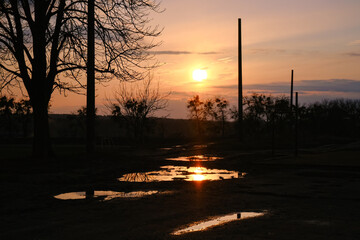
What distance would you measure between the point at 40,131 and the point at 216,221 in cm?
1562

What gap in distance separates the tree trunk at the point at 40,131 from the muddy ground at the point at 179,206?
4.18 m

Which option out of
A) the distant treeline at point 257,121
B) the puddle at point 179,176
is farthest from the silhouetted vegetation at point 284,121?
the puddle at point 179,176

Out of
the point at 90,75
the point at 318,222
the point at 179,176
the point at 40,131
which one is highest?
the point at 90,75

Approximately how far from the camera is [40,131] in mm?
21797

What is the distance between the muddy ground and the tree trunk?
418cm

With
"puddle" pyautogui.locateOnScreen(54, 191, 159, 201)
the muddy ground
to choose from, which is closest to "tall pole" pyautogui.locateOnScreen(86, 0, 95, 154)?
the muddy ground

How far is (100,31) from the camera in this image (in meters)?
21.1

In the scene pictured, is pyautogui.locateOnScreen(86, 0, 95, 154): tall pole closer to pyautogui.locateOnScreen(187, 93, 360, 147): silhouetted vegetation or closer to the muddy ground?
the muddy ground

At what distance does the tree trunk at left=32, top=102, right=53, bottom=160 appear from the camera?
21656mm

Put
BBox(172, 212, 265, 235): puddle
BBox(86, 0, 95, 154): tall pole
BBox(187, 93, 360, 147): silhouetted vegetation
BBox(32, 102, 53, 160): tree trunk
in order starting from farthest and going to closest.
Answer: BBox(187, 93, 360, 147): silhouetted vegetation
BBox(32, 102, 53, 160): tree trunk
BBox(86, 0, 95, 154): tall pole
BBox(172, 212, 265, 235): puddle

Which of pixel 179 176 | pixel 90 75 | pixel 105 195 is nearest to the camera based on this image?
pixel 105 195

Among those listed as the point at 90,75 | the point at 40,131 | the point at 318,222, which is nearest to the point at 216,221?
the point at 318,222

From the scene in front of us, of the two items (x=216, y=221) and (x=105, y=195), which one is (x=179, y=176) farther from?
(x=216, y=221)

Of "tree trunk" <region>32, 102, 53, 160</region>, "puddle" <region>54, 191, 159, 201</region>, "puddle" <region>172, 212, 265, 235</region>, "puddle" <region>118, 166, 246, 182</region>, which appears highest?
"tree trunk" <region>32, 102, 53, 160</region>
